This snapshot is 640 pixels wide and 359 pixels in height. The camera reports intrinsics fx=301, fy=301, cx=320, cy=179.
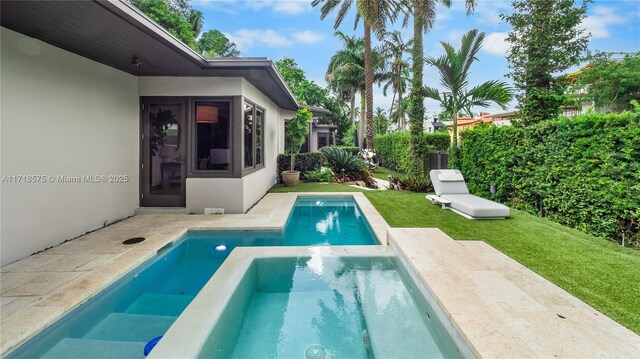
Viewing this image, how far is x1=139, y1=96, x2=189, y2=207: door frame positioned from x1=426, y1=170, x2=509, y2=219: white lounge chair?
21.3 feet

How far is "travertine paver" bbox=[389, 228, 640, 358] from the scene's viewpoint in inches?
85.4

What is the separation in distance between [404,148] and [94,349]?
13.4m

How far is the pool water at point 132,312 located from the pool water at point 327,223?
1.65 meters

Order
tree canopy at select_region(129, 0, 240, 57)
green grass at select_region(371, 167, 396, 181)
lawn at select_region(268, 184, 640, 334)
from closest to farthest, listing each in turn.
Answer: lawn at select_region(268, 184, 640, 334), green grass at select_region(371, 167, 396, 181), tree canopy at select_region(129, 0, 240, 57)

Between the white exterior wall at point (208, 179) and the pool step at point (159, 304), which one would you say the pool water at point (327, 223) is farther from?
the pool step at point (159, 304)

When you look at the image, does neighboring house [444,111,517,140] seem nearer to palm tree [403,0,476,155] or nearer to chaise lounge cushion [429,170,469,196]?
palm tree [403,0,476,155]

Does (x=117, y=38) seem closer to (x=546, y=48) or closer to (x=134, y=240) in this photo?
(x=134, y=240)

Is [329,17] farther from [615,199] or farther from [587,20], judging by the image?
[615,199]

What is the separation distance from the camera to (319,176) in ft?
43.2

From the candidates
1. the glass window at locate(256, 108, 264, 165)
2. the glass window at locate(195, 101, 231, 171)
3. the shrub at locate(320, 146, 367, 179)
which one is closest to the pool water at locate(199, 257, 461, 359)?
the glass window at locate(195, 101, 231, 171)

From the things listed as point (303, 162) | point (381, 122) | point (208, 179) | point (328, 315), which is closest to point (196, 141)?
point (208, 179)

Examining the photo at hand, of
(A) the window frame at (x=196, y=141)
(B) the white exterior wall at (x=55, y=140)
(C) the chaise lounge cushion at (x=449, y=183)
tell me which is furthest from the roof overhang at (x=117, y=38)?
(C) the chaise lounge cushion at (x=449, y=183)

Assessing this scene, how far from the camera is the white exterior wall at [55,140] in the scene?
413 cm

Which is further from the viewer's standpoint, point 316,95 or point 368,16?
point 316,95
